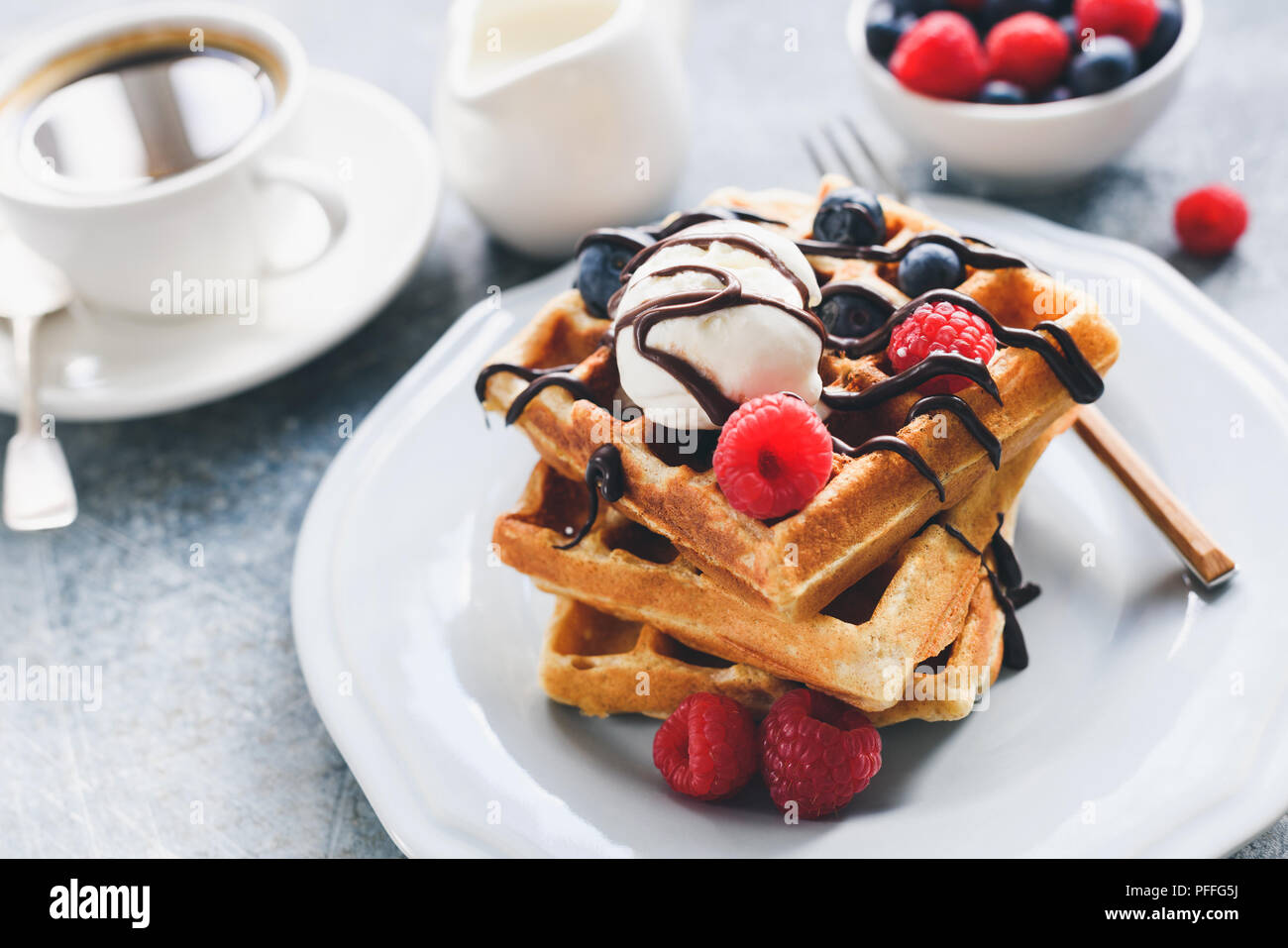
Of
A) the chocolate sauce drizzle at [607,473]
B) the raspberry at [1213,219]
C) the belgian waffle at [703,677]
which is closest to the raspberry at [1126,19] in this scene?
the raspberry at [1213,219]

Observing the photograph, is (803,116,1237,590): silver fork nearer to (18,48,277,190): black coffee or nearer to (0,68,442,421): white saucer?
(0,68,442,421): white saucer

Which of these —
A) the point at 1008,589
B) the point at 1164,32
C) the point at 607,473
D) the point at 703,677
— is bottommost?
the point at 703,677

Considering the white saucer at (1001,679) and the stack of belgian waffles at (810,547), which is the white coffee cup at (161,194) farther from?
the stack of belgian waffles at (810,547)

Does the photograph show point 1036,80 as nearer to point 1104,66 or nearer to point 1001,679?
point 1104,66

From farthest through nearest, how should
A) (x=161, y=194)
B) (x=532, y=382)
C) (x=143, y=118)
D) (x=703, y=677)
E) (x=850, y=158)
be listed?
(x=850, y=158) → (x=143, y=118) → (x=161, y=194) → (x=532, y=382) → (x=703, y=677)

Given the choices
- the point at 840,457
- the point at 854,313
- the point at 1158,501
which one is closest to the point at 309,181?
the point at 854,313

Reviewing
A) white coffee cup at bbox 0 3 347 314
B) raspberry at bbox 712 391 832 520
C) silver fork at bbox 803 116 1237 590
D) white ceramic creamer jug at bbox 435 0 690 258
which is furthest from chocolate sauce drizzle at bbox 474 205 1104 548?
white coffee cup at bbox 0 3 347 314
